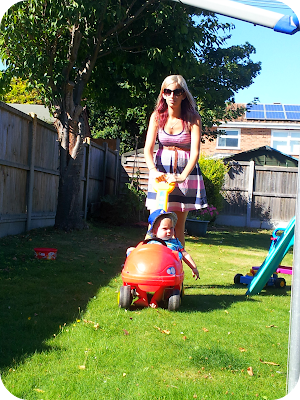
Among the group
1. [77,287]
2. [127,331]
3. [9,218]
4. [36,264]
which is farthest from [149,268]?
[9,218]

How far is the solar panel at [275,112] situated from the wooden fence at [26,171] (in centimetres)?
1618

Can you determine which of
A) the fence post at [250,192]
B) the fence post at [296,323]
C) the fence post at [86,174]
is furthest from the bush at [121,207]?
the fence post at [296,323]

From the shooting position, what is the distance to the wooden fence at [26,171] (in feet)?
22.8

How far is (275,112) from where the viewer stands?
2492 cm

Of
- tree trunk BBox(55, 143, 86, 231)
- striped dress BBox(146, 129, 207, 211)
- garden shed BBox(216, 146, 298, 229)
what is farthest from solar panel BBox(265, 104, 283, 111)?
striped dress BBox(146, 129, 207, 211)

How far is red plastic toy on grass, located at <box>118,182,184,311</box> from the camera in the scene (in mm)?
3574

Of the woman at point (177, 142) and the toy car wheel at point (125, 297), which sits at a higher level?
the woman at point (177, 142)

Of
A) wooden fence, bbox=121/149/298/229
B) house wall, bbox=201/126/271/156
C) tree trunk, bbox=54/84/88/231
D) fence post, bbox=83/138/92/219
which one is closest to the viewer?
tree trunk, bbox=54/84/88/231

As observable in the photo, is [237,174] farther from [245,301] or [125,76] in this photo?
[245,301]

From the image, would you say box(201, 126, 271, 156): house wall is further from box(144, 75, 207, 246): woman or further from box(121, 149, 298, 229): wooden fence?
box(144, 75, 207, 246): woman

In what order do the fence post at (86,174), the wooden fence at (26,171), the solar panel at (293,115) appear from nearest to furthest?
the wooden fence at (26,171) → the fence post at (86,174) → the solar panel at (293,115)

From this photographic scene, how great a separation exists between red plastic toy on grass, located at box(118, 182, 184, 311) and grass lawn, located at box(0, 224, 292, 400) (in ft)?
0.47

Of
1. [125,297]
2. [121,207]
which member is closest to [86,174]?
[121,207]

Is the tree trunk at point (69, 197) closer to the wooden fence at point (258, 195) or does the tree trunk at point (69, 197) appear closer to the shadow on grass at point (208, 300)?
the shadow on grass at point (208, 300)
